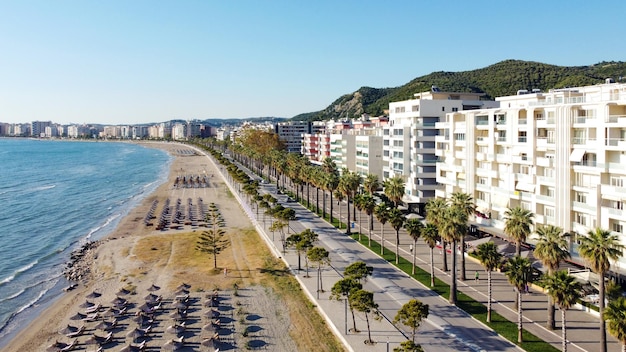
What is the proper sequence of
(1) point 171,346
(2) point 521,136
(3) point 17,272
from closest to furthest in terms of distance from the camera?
(1) point 171,346 → (2) point 521,136 → (3) point 17,272

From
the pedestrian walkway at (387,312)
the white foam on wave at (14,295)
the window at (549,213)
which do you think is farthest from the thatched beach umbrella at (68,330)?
the window at (549,213)

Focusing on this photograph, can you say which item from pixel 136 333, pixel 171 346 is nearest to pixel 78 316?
pixel 136 333

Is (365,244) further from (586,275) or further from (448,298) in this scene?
(586,275)

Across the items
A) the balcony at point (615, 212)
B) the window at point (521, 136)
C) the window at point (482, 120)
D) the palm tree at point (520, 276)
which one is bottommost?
the palm tree at point (520, 276)

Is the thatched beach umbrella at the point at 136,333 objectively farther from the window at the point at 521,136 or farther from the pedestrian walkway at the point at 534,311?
the window at the point at 521,136

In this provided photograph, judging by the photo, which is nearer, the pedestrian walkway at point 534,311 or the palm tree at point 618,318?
the palm tree at point 618,318

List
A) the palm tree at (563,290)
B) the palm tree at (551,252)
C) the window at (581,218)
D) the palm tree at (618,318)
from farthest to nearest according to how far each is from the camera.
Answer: the window at (581,218) → the palm tree at (551,252) → the palm tree at (563,290) → the palm tree at (618,318)

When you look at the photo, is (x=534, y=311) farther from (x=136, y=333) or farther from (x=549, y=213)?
(x=136, y=333)
